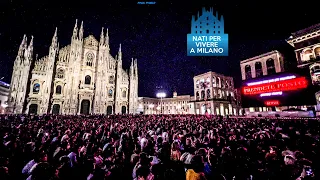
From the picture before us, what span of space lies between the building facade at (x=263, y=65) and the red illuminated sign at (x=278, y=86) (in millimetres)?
12466

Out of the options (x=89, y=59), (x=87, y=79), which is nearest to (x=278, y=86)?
(x=87, y=79)

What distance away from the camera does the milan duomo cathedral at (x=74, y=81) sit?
29.3 m

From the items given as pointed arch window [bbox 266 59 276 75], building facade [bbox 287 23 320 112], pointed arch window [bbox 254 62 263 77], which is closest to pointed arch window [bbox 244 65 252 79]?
pointed arch window [bbox 254 62 263 77]

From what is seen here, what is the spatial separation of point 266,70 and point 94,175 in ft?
139

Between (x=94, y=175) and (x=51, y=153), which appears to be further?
(x=51, y=153)

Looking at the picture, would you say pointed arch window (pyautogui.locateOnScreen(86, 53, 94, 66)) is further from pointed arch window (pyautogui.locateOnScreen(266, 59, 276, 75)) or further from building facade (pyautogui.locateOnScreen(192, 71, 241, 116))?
pointed arch window (pyautogui.locateOnScreen(266, 59, 276, 75))

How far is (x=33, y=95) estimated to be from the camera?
97.0 feet

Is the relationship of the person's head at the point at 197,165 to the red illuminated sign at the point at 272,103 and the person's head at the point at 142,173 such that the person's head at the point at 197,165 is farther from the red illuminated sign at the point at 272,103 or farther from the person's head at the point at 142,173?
the red illuminated sign at the point at 272,103

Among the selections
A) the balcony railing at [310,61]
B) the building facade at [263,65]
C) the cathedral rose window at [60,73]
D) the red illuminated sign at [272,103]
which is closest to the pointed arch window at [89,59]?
the cathedral rose window at [60,73]

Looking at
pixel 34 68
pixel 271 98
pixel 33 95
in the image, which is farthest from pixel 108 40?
pixel 271 98

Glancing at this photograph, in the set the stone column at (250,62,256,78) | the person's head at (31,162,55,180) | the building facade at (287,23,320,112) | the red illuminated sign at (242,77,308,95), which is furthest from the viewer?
the stone column at (250,62,256,78)

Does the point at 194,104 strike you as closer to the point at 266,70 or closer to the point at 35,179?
the point at 266,70

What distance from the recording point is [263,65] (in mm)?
36125

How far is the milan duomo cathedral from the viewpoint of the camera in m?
29.3
